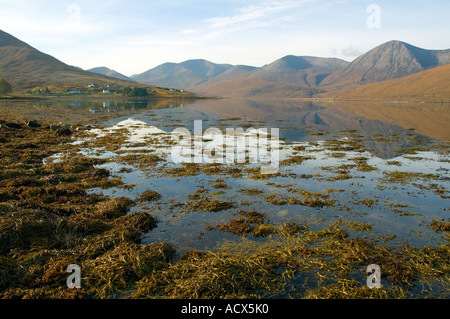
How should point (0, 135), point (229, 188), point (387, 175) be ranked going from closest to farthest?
point (229, 188), point (387, 175), point (0, 135)

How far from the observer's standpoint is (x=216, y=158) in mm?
22188

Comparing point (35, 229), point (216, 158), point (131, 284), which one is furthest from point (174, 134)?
point (131, 284)

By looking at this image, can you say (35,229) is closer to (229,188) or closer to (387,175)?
(229,188)

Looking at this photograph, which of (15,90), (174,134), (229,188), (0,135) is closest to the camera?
(229,188)

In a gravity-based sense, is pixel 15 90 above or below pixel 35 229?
above

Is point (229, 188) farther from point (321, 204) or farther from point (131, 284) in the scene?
point (131, 284)

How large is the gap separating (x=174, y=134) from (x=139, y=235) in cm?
2597

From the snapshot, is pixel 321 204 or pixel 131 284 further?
pixel 321 204

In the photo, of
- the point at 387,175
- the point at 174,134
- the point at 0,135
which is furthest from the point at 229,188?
the point at 0,135

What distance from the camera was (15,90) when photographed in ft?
543
